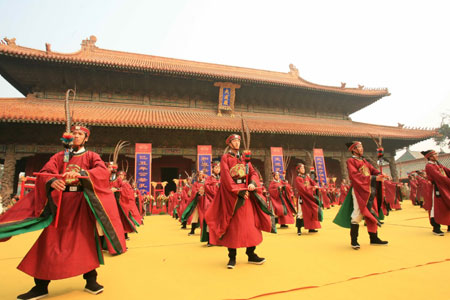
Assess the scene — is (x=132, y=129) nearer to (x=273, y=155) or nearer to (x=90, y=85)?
(x=90, y=85)

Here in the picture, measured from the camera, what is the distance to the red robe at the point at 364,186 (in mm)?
3562

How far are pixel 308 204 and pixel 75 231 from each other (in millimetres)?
4280

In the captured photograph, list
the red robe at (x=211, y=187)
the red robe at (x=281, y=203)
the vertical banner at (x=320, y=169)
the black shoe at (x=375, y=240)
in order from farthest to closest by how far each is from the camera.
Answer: the vertical banner at (x=320, y=169)
the red robe at (x=281, y=203)
the red robe at (x=211, y=187)
the black shoe at (x=375, y=240)

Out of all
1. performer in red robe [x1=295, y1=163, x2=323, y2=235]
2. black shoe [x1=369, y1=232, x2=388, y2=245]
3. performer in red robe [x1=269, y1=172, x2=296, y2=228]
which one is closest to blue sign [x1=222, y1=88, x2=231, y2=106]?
performer in red robe [x1=269, y1=172, x2=296, y2=228]

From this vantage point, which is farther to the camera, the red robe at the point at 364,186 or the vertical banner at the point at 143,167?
the vertical banner at the point at 143,167

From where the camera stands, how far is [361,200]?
3598mm

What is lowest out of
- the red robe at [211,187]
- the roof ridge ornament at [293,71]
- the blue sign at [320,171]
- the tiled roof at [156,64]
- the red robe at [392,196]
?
the red robe at [392,196]

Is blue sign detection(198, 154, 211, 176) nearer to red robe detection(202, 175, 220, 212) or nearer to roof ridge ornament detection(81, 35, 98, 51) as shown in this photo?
red robe detection(202, 175, 220, 212)

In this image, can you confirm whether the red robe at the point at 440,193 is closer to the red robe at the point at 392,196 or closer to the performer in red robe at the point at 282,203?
the performer in red robe at the point at 282,203

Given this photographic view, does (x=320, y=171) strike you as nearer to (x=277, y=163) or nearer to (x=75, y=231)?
(x=277, y=163)

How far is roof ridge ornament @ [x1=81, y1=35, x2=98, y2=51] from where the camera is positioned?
13.8 m

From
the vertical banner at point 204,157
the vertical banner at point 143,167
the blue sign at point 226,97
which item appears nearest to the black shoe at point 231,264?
the vertical banner at point 143,167

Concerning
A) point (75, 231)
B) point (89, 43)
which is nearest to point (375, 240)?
point (75, 231)

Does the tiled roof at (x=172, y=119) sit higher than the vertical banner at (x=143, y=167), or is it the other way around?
the tiled roof at (x=172, y=119)
